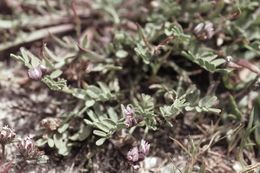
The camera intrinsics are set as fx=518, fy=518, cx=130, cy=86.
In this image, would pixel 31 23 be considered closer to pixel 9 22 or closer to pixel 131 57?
pixel 9 22

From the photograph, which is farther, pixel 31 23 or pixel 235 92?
pixel 31 23

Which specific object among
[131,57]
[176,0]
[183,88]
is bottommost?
[183,88]

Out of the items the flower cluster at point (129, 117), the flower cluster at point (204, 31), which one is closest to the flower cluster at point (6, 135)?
the flower cluster at point (129, 117)

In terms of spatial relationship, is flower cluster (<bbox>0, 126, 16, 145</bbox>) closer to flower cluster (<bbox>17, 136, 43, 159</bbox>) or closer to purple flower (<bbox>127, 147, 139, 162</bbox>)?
flower cluster (<bbox>17, 136, 43, 159</bbox>)

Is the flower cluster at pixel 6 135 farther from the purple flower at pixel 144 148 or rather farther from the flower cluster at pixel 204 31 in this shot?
the flower cluster at pixel 204 31

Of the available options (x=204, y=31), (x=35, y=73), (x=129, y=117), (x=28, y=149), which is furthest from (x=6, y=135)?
(x=204, y=31)

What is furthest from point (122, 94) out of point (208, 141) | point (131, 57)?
point (208, 141)

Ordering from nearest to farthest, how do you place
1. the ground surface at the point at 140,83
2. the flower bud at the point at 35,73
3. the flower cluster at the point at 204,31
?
1. the flower bud at the point at 35,73
2. the ground surface at the point at 140,83
3. the flower cluster at the point at 204,31
